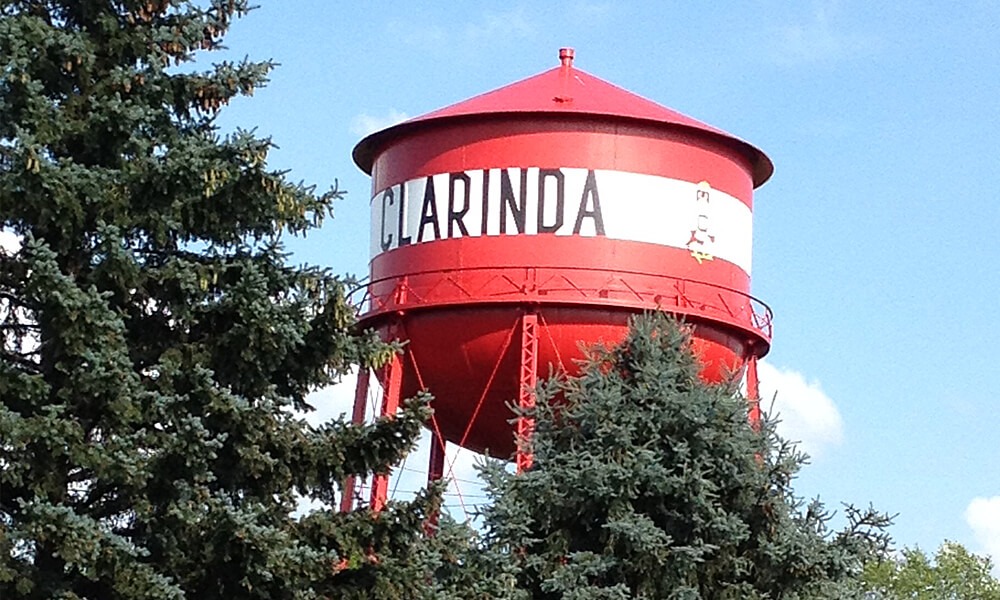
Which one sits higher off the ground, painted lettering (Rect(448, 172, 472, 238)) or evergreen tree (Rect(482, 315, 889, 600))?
painted lettering (Rect(448, 172, 472, 238))

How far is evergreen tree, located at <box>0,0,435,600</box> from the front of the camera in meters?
11.9

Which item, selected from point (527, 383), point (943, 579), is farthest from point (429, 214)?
point (943, 579)

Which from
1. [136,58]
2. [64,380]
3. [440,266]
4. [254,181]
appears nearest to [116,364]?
[64,380]

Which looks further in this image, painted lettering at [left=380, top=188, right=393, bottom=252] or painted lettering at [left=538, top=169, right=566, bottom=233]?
painted lettering at [left=380, top=188, right=393, bottom=252]

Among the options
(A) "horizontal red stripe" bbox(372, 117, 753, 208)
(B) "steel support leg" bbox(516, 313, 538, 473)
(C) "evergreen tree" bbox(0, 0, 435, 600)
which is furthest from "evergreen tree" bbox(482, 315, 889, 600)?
(C) "evergreen tree" bbox(0, 0, 435, 600)

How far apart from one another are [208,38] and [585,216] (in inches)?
369

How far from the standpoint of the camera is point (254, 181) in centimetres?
1248

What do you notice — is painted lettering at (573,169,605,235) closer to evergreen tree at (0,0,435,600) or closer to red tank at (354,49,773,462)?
red tank at (354,49,773,462)

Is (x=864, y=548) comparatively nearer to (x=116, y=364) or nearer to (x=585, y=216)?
(x=585, y=216)

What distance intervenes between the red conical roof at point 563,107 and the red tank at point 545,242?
0.04 metres

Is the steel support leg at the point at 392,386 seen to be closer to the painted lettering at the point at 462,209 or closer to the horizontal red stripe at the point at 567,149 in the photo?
the painted lettering at the point at 462,209

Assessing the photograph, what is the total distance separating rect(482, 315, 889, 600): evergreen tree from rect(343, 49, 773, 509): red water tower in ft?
8.51

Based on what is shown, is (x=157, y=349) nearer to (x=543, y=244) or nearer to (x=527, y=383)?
(x=527, y=383)

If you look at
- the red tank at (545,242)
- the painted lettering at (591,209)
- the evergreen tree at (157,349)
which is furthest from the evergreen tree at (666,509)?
the evergreen tree at (157,349)
